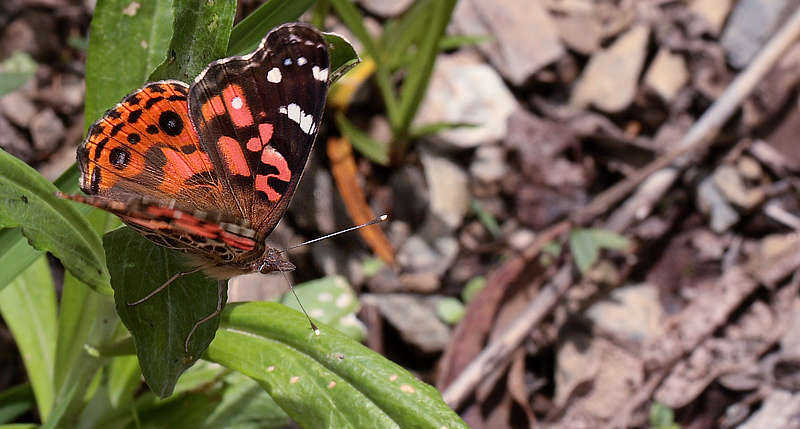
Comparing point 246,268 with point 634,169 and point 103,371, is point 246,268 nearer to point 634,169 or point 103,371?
point 103,371

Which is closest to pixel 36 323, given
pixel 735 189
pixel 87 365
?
pixel 87 365

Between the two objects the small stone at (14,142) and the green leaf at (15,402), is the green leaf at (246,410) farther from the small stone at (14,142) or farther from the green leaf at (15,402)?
the small stone at (14,142)

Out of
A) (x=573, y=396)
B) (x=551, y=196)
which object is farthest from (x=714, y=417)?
(x=551, y=196)

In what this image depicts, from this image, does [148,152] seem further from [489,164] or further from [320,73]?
[489,164]

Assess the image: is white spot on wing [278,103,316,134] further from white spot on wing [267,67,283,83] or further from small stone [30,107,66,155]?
small stone [30,107,66,155]

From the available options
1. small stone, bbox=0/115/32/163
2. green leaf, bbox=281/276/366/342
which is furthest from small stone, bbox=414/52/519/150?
small stone, bbox=0/115/32/163
